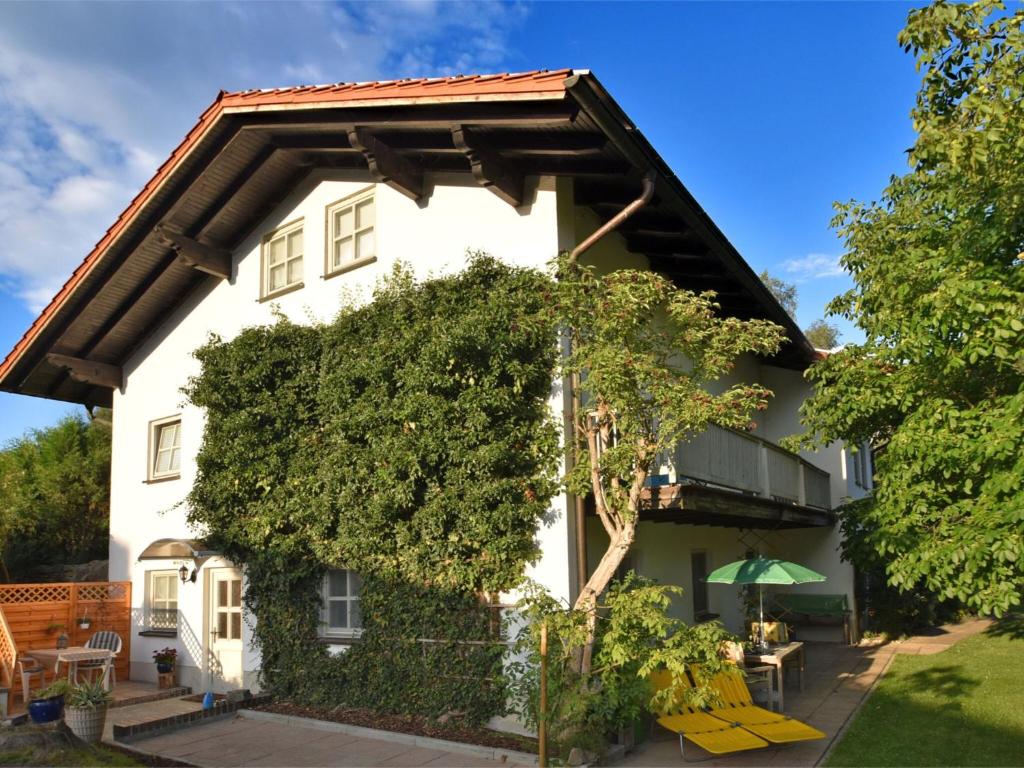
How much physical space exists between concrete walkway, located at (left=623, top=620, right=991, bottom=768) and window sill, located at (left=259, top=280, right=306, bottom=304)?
789 cm

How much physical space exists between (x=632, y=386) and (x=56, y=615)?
34.6 feet

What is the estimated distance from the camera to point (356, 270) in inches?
468

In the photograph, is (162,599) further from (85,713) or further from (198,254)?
(198,254)

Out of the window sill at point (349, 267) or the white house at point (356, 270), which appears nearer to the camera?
the white house at point (356, 270)

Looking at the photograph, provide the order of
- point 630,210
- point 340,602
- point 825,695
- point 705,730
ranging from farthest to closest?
point 825,695
point 340,602
point 630,210
point 705,730

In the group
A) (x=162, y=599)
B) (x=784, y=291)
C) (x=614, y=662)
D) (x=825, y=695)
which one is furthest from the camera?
(x=784, y=291)

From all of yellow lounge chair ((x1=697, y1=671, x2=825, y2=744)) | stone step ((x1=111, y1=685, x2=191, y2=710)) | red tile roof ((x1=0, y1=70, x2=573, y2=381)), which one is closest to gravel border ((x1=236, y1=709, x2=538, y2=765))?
yellow lounge chair ((x1=697, y1=671, x2=825, y2=744))

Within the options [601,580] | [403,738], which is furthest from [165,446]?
[601,580]

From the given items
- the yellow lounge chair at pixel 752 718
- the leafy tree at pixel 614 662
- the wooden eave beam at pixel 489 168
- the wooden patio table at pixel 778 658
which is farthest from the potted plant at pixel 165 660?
the wooden eave beam at pixel 489 168

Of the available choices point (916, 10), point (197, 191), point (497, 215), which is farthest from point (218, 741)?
point (916, 10)

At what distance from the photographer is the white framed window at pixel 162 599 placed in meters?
13.9

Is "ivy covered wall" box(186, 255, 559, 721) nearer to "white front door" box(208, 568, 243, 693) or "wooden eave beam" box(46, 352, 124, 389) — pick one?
"white front door" box(208, 568, 243, 693)

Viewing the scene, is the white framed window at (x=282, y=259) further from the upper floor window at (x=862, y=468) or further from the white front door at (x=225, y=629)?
the upper floor window at (x=862, y=468)

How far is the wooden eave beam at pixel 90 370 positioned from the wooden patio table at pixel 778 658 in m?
12.1
